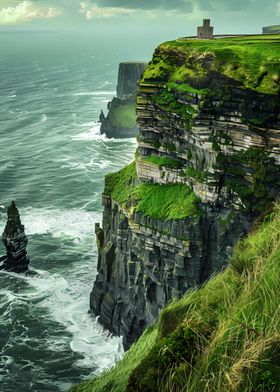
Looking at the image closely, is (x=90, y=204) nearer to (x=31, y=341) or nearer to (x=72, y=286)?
(x=72, y=286)

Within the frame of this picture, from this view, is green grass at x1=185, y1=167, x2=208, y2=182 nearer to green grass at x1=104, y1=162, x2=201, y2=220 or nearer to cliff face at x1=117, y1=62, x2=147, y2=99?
green grass at x1=104, y1=162, x2=201, y2=220

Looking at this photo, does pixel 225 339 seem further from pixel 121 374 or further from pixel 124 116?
pixel 124 116

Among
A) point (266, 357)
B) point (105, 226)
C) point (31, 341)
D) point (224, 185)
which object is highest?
point (266, 357)

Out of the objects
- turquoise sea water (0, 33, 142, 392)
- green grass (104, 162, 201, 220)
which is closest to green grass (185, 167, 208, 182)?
green grass (104, 162, 201, 220)

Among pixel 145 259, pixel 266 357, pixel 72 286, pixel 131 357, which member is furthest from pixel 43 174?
pixel 266 357

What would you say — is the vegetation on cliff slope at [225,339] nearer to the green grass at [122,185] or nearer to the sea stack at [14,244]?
the green grass at [122,185]

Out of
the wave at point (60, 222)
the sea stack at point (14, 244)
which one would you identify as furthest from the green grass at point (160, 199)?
the wave at point (60, 222)
